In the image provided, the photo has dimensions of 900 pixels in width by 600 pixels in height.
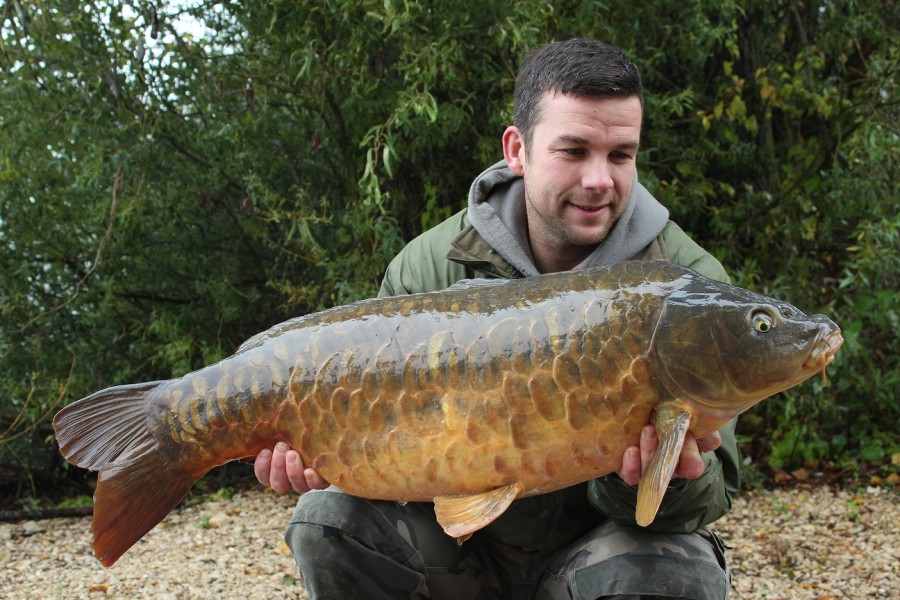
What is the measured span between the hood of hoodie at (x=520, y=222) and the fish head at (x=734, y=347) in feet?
1.48

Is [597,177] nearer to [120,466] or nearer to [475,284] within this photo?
[475,284]

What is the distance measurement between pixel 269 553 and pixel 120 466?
157 centimetres

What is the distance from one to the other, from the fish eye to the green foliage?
69.5 inches

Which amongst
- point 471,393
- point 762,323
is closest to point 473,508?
point 471,393

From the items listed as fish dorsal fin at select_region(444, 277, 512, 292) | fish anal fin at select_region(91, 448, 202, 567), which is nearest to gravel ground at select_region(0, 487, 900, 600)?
fish anal fin at select_region(91, 448, 202, 567)

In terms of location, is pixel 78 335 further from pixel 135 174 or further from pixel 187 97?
pixel 187 97

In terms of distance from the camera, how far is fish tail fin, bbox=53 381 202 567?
1.61 meters

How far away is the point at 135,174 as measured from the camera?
136 inches

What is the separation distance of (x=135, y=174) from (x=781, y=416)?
95.8 inches

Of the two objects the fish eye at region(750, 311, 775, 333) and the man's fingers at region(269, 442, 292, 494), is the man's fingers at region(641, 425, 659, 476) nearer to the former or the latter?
the fish eye at region(750, 311, 775, 333)

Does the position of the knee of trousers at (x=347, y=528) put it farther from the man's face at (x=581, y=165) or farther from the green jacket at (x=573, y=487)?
the man's face at (x=581, y=165)

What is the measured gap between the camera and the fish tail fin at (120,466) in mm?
1606

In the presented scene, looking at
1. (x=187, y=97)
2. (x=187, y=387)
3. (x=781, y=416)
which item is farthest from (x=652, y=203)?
(x=187, y=97)

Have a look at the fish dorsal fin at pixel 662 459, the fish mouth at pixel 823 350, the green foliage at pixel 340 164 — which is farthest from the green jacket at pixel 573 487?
the green foliage at pixel 340 164
